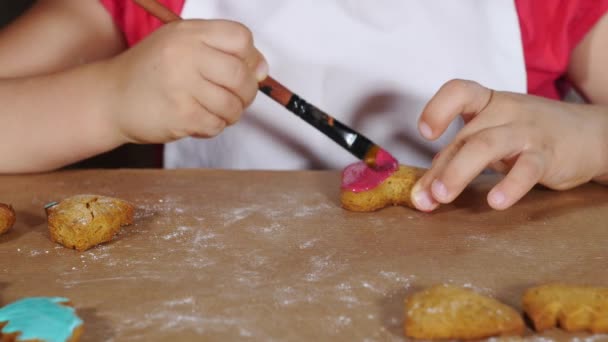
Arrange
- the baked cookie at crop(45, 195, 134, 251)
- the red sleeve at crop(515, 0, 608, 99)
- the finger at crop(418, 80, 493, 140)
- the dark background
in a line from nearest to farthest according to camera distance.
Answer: the baked cookie at crop(45, 195, 134, 251) < the finger at crop(418, 80, 493, 140) < the red sleeve at crop(515, 0, 608, 99) < the dark background

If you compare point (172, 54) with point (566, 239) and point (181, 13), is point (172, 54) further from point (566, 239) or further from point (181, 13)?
point (566, 239)

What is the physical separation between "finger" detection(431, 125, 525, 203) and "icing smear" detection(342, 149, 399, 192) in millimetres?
56

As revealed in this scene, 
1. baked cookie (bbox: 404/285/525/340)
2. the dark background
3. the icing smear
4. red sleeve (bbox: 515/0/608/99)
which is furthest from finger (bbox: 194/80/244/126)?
the dark background

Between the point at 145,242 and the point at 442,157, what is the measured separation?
324 millimetres

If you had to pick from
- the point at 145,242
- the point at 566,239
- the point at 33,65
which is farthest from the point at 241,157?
the point at 566,239

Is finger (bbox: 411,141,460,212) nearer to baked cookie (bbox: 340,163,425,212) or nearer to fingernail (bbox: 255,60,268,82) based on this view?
baked cookie (bbox: 340,163,425,212)

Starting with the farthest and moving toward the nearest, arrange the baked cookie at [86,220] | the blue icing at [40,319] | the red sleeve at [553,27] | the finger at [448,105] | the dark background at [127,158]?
the dark background at [127,158], the red sleeve at [553,27], the finger at [448,105], the baked cookie at [86,220], the blue icing at [40,319]

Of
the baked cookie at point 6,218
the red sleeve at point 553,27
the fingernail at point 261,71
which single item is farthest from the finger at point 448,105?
the baked cookie at point 6,218

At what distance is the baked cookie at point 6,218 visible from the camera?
0.68 metres

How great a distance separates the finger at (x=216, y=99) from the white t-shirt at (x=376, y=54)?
0.26m

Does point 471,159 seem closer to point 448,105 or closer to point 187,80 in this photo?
point 448,105

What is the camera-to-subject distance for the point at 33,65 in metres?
1.04

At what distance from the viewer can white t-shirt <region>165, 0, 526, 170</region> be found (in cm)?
104

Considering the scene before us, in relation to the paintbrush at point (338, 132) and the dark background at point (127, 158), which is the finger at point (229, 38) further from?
the dark background at point (127, 158)
